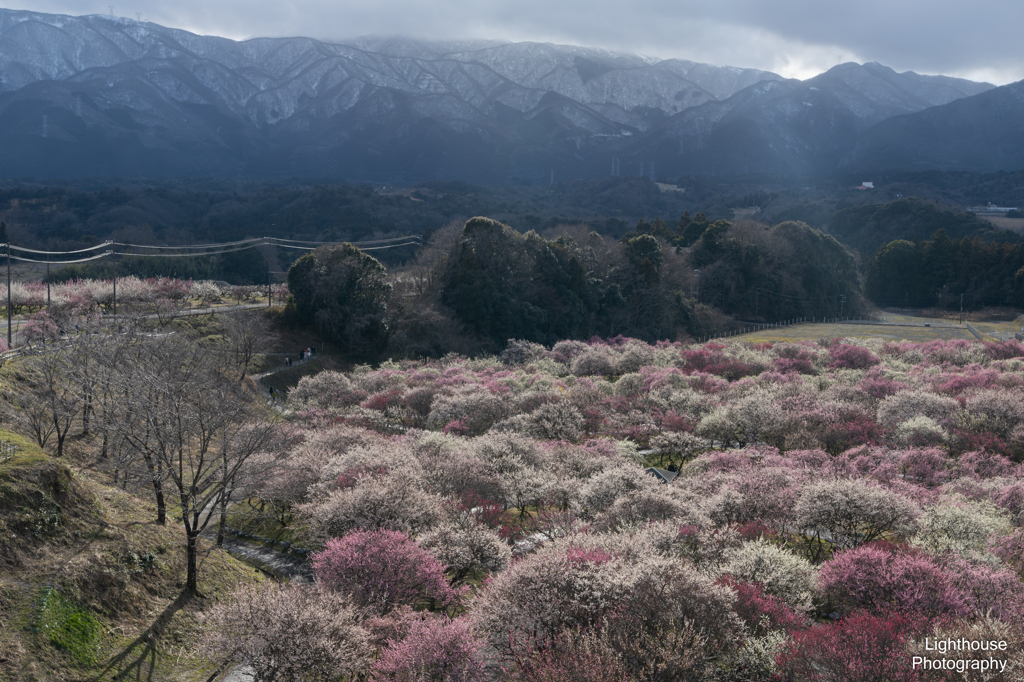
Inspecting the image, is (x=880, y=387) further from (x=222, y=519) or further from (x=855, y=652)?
(x=222, y=519)

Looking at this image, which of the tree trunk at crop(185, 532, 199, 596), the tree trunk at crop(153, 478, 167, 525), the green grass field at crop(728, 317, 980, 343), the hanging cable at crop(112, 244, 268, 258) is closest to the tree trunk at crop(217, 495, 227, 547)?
the tree trunk at crop(185, 532, 199, 596)

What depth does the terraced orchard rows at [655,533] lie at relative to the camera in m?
10.5

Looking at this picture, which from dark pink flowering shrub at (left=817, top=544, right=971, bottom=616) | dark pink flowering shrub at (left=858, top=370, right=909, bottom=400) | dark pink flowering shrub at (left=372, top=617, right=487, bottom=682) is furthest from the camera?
dark pink flowering shrub at (left=858, top=370, right=909, bottom=400)

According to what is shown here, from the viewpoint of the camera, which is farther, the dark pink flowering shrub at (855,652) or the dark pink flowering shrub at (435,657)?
the dark pink flowering shrub at (435,657)

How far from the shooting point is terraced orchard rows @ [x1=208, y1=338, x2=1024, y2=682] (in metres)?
10.5

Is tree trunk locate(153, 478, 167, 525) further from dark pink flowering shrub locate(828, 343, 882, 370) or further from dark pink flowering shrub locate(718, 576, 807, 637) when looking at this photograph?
dark pink flowering shrub locate(828, 343, 882, 370)

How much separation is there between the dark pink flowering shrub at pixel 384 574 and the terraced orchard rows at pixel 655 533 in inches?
1.6

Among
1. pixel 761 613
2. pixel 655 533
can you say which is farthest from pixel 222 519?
pixel 761 613

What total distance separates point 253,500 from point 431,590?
12.6 m

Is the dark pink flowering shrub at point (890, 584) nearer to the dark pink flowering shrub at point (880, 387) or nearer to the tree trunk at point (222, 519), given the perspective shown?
the tree trunk at point (222, 519)

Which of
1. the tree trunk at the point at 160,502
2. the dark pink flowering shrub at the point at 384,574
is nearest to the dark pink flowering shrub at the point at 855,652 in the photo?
the dark pink flowering shrub at the point at 384,574

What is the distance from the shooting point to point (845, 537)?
16922 mm

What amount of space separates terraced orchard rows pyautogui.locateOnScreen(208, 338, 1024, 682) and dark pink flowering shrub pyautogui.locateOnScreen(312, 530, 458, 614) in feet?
0.13

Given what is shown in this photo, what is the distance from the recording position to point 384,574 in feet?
43.3
